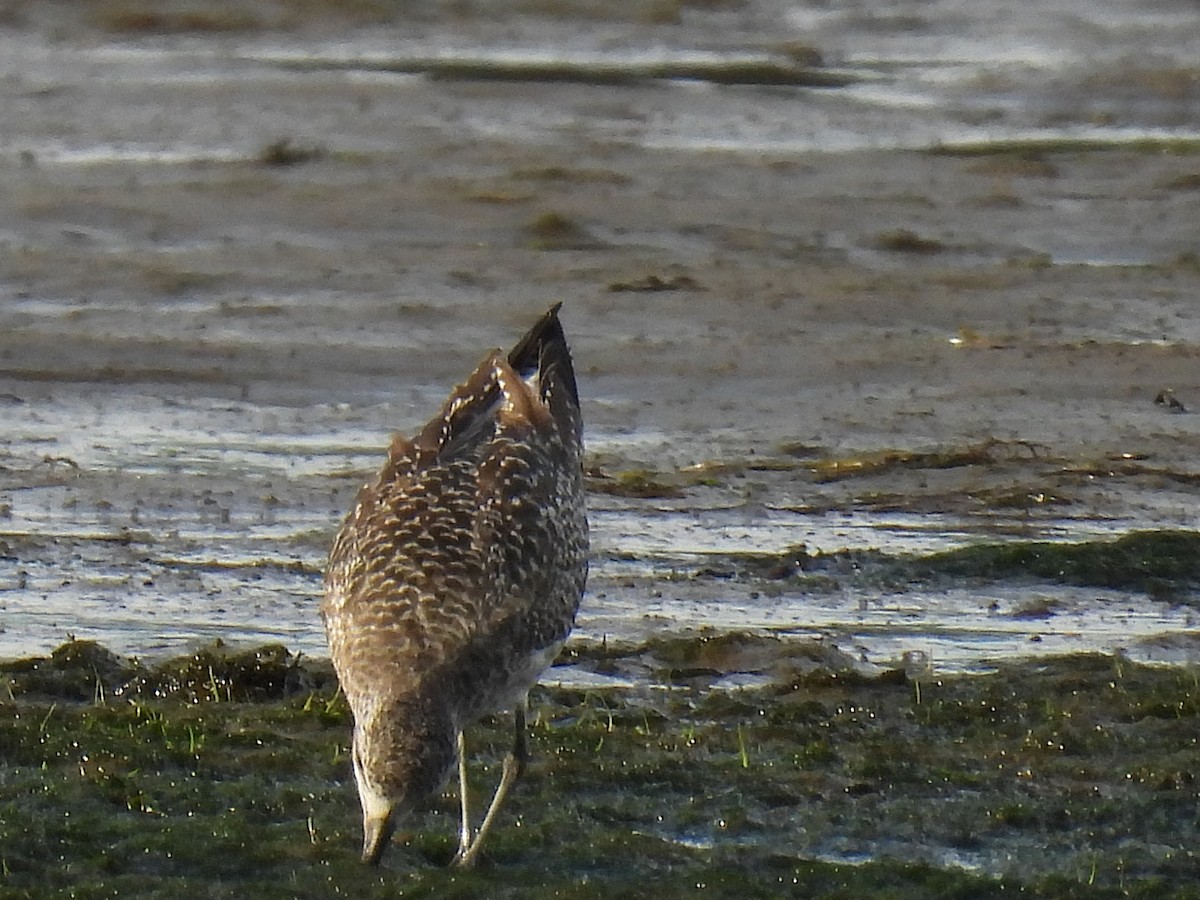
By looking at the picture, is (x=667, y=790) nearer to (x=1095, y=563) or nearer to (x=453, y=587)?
(x=453, y=587)

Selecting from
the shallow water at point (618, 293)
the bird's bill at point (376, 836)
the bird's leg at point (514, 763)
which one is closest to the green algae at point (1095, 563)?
the shallow water at point (618, 293)

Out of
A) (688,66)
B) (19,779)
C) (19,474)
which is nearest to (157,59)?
(688,66)

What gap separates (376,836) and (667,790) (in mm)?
1164

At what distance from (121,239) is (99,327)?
6.43 ft

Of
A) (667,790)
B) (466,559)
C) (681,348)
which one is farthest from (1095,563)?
(681,348)

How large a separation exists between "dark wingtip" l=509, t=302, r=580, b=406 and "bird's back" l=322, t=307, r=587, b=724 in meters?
0.39

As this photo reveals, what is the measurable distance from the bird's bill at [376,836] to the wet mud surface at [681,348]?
0.22 m

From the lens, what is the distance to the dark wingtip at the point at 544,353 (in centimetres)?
789

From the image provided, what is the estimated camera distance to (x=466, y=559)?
6535 mm

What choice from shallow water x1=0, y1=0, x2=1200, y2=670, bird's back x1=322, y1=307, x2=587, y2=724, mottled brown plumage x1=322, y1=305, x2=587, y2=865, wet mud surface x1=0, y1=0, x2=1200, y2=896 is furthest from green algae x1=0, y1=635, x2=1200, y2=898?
shallow water x1=0, y1=0, x2=1200, y2=670

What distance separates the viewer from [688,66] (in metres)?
20.2

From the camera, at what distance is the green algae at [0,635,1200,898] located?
6137 mm

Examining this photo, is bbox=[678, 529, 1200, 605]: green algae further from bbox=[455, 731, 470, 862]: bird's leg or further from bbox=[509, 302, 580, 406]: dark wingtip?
bbox=[455, 731, 470, 862]: bird's leg

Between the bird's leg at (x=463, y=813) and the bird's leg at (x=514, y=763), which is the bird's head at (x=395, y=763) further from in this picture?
the bird's leg at (x=514, y=763)
